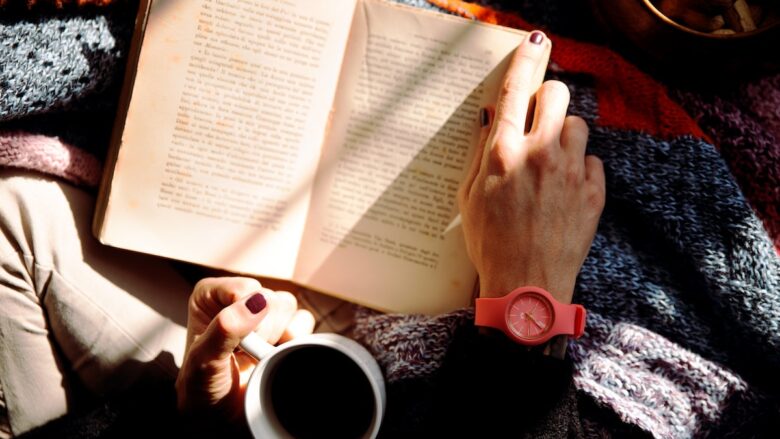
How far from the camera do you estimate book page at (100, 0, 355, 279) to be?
32.9 inches

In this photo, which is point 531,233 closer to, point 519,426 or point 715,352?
point 519,426

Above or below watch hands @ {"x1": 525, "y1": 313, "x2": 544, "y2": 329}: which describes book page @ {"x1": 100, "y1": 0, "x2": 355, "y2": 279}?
above

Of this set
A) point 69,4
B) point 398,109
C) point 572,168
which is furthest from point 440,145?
point 69,4

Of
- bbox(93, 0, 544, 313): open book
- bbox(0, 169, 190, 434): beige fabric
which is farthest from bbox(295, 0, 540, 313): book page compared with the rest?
bbox(0, 169, 190, 434): beige fabric

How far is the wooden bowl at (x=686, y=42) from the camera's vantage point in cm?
76

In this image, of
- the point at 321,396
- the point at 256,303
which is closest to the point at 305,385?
the point at 321,396

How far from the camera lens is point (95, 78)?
2.83ft

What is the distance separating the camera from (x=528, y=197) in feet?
2.65

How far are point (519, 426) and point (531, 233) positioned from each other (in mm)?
245

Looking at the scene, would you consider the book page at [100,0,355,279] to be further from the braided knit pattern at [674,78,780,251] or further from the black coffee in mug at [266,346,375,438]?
the braided knit pattern at [674,78,780,251]

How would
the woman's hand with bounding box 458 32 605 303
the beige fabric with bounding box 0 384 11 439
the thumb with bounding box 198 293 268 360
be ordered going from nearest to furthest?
the thumb with bounding box 198 293 268 360 < the woman's hand with bounding box 458 32 605 303 < the beige fabric with bounding box 0 384 11 439

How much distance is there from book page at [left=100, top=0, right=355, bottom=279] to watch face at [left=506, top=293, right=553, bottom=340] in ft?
1.07

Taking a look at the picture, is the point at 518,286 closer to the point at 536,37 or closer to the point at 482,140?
the point at 482,140

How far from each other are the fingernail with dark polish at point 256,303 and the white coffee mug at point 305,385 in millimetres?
33
